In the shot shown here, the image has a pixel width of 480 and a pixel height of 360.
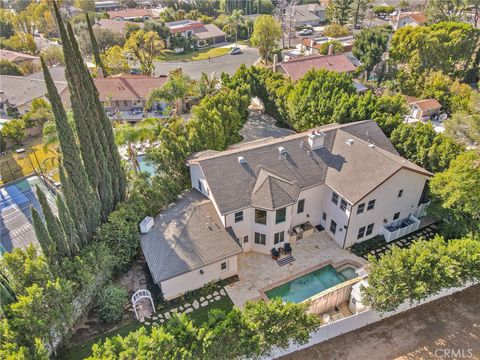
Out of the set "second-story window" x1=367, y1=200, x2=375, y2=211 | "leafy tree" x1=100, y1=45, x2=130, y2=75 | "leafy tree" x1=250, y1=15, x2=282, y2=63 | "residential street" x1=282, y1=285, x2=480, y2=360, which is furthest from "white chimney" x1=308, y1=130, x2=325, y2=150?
"leafy tree" x1=250, y1=15, x2=282, y2=63

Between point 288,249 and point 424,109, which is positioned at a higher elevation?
point 424,109

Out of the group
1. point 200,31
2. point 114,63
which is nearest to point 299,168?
point 114,63

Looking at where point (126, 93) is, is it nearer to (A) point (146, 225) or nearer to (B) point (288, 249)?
(A) point (146, 225)

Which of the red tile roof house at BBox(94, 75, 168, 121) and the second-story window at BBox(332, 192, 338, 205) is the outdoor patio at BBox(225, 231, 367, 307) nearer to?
the second-story window at BBox(332, 192, 338, 205)

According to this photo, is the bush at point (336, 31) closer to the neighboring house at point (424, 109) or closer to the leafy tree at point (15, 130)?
the neighboring house at point (424, 109)

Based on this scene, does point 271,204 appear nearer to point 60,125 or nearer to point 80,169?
point 80,169

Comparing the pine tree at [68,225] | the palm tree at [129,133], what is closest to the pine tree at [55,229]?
the pine tree at [68,225]
